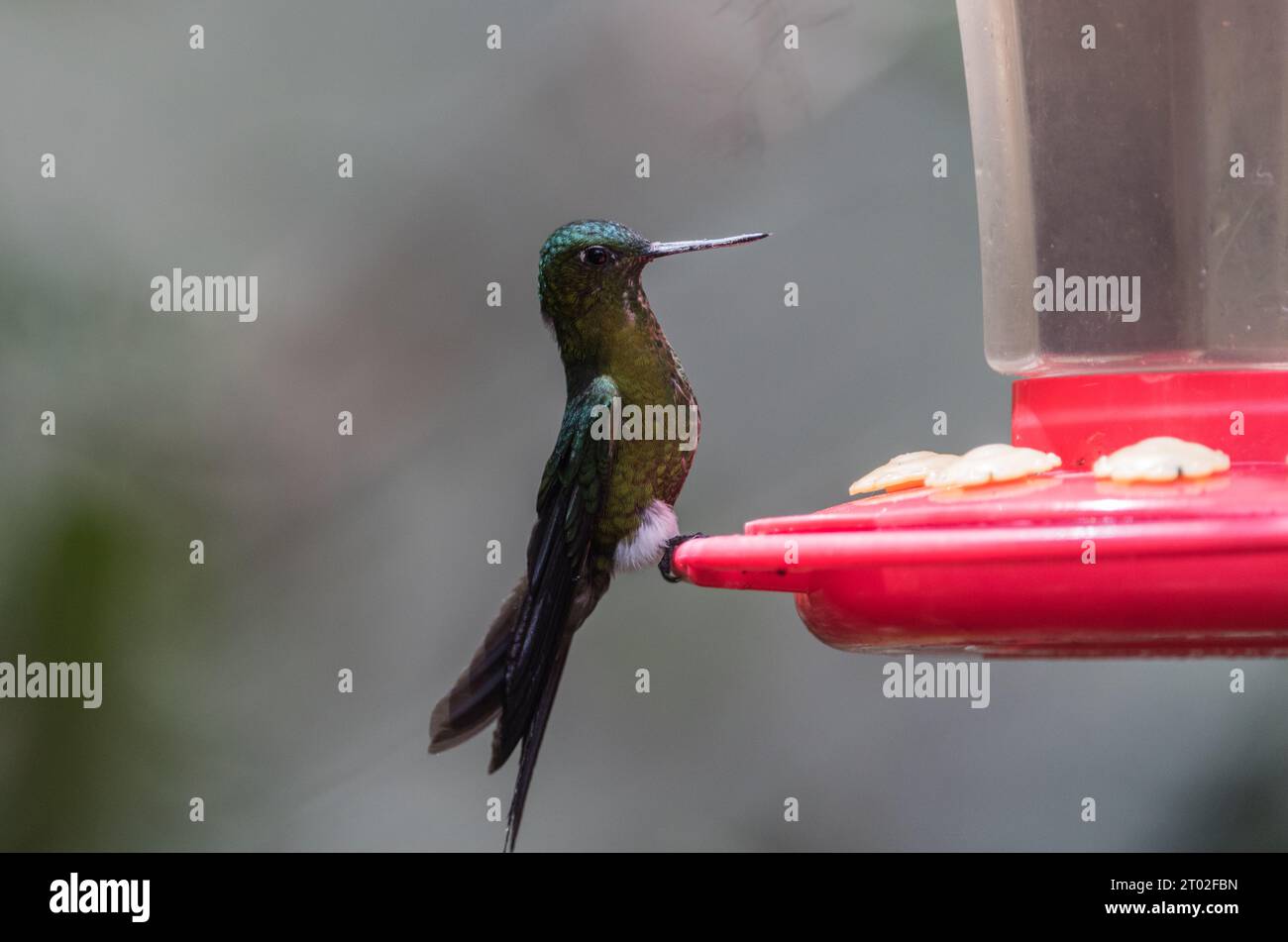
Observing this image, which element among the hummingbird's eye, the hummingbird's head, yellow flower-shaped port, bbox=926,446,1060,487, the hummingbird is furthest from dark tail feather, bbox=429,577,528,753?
yellow flower-shaped port, bbox=926,446,1060,487

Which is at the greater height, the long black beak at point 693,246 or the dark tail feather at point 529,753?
the long black beak at point 693,246

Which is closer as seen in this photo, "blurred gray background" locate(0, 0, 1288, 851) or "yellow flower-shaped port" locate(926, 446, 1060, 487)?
"yellow flower-shaped port" locate(926, 446, 1060, 487)

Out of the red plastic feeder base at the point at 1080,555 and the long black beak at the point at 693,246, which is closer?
the red plastic feeder base at the point at 1080,555

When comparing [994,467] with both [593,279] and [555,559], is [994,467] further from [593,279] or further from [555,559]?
[593,279]

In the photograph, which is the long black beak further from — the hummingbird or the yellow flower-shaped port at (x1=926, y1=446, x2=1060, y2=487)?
the yellow flower-shaped port at (x1=926, y1=446, x2=1060, y2=487)

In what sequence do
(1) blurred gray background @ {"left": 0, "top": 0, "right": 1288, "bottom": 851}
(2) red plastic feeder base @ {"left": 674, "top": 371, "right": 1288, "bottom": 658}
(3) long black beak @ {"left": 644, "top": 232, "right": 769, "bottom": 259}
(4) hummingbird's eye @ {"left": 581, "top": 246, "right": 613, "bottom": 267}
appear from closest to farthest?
(2) red plastic feeder base @ {"left": 674, "top": 371, "right": 1288, "bottom": 658} → (3) long black beak @ {"left": 644, "top": 232, "right": 769, "bottom": 259} → (4) hummingbird's eye @ {"left": 581, "top": 246, "right": 613, "bottom": 267} → (1) blurred gray background @ {"left": 0, "top": 0, "right": 1288, "bottom": 851}

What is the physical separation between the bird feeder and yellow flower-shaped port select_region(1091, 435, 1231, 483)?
1 centimetres

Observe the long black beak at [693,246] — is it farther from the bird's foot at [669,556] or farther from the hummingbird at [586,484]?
the bird's foot at [669,556]

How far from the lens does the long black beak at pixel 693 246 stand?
307cm

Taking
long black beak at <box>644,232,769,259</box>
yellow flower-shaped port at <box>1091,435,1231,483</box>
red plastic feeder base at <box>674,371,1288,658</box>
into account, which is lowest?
red plastic feeder base at <box>674,371,1288,658</box>

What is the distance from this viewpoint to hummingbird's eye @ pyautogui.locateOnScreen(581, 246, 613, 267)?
3.78m

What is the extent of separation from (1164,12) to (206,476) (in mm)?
3781

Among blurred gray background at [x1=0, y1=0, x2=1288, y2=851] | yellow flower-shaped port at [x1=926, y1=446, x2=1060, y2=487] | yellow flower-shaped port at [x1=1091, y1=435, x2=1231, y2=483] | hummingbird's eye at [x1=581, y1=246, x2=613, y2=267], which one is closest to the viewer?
yellow flower-shaped port at [x1=1091, y1=435, x2=1231, y2=483]

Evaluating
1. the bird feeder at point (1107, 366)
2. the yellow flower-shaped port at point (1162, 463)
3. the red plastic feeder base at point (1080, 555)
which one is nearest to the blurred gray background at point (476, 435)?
the bird feeder at point (1107, 366)
